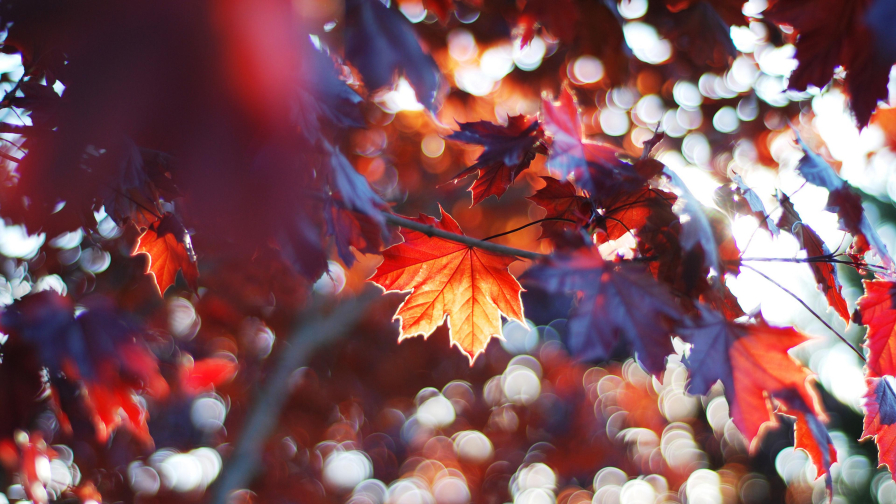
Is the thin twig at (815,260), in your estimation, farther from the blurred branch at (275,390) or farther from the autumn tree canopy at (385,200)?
the blurred branch at (275,390)

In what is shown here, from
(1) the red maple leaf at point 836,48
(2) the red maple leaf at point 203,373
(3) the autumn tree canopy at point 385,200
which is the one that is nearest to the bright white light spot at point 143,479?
(3) the autumn tree canopy at point 385,200

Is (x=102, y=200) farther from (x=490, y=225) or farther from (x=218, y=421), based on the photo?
(x=218, y=421)

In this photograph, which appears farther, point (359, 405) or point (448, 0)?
point (359, 405)

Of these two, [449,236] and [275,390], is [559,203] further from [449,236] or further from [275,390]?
[275,390]

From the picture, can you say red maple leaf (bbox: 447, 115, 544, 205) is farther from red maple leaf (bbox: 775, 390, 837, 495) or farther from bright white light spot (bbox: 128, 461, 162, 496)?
bright white light spot (bbox: 128, 461, 162, 496)

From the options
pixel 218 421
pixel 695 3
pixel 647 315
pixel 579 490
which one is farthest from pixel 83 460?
pixel 579 490
